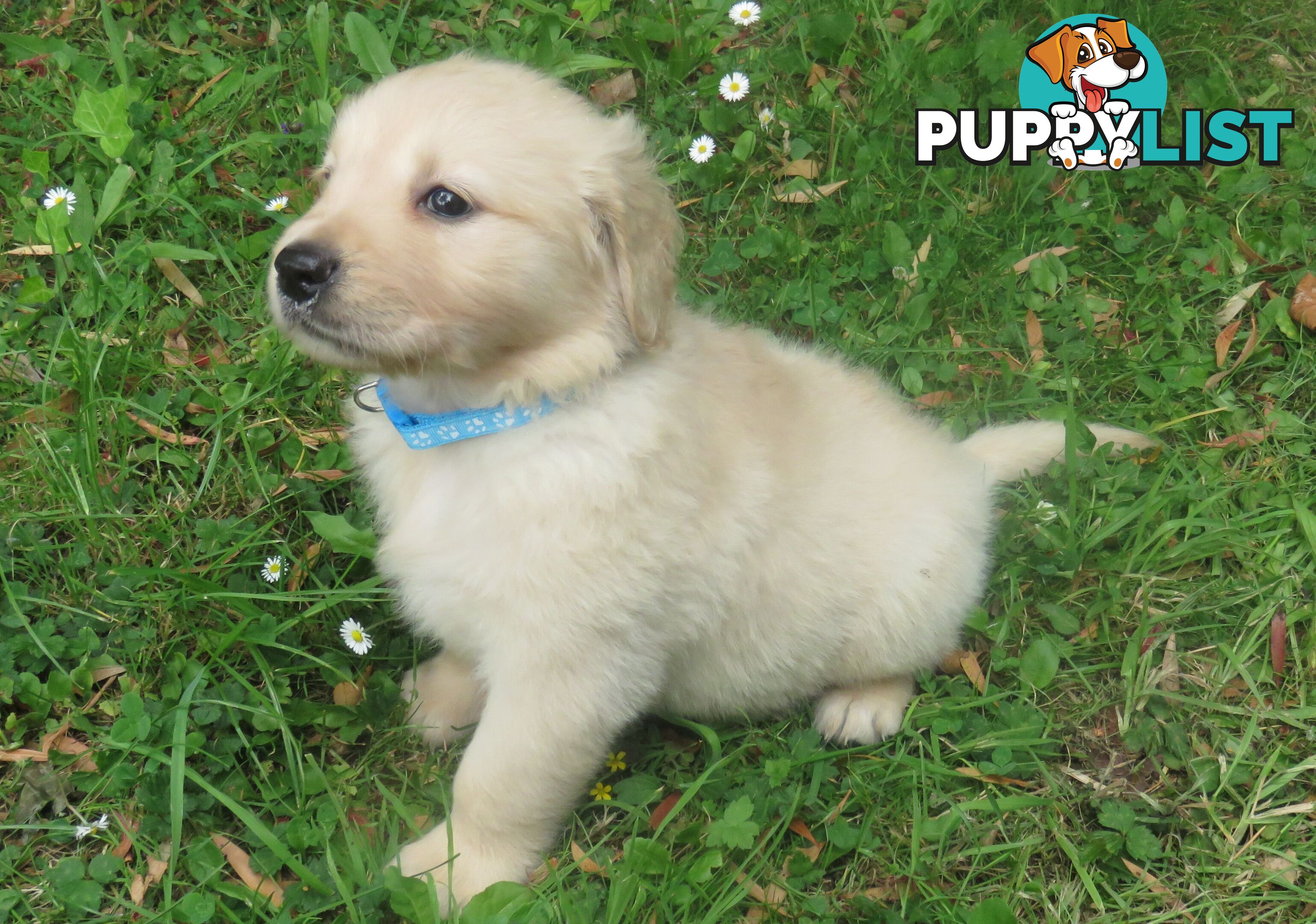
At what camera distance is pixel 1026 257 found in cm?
385

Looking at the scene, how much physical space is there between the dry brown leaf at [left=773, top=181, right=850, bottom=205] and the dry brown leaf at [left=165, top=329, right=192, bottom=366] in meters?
2.11

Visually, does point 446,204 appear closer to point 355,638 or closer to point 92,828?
point 355,638

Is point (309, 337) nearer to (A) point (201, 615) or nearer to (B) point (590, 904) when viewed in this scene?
(A) point (201, 615)

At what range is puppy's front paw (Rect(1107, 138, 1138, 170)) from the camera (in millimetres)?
4078

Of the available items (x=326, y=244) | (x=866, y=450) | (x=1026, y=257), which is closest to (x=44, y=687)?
(x=326, y=244)

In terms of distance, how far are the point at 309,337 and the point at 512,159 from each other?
1.71ft

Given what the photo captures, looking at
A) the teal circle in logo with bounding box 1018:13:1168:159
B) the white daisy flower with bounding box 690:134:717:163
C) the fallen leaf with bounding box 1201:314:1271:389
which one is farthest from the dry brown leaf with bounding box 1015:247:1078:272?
the white daisy flower with bounding box 690:134:717:163

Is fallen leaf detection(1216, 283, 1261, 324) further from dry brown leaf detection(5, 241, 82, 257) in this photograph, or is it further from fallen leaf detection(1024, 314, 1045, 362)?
dry brown leaf detection(5, 241, 82, 257)

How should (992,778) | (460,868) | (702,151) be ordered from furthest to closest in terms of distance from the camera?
(702,151) → (992,778) → (460,868)

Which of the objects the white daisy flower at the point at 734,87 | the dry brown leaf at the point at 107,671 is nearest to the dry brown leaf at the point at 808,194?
the white daisy flower at the point at 734,87

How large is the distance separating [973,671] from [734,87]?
2367 mm

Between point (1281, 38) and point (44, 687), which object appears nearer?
point (44, 687)

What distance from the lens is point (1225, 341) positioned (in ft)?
12.0

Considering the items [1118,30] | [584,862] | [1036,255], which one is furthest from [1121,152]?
[584,862]
